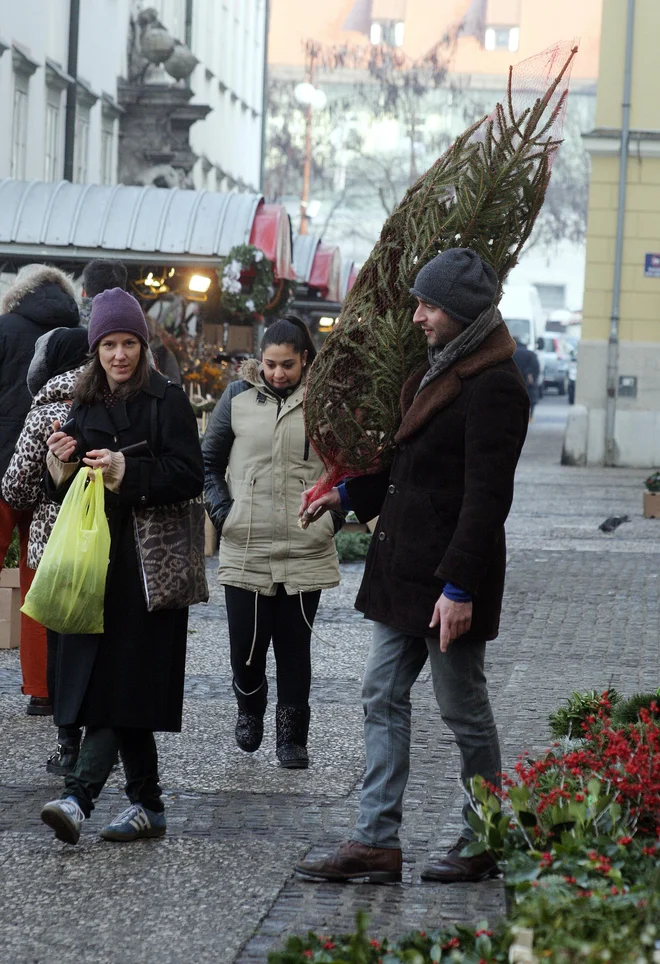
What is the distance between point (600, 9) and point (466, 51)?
2031 inches

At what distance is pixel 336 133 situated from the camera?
4903cm

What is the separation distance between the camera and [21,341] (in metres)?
7.32

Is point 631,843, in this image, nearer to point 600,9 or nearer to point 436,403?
point 436,403

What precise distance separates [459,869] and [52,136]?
Result: 795 inches

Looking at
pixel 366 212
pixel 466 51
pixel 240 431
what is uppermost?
pixel 466 51

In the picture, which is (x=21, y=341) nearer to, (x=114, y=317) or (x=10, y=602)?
(x=10, y=602)

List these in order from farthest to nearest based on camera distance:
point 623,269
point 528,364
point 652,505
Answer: point 528,364 < point 623,269 < point 652,505

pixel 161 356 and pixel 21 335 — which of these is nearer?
pixel 21 335

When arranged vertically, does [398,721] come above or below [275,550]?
below

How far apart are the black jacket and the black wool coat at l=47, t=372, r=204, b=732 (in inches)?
84.5

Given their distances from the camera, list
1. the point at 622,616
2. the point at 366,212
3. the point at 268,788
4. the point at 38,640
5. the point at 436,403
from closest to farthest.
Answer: the point at 436,403, the point at 268,788, the point at 38,640, the point at 622,616, the point at 366,212

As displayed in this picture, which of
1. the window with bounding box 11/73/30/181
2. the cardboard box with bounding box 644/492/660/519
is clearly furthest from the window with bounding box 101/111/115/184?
the cardboard box with bounding box 644/492/660/519

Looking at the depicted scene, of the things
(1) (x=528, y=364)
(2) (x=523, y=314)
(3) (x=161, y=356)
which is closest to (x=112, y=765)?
(3) (x=161, y=356)

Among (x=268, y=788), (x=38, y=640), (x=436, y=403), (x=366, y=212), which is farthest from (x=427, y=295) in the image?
(x=366, y=212)
